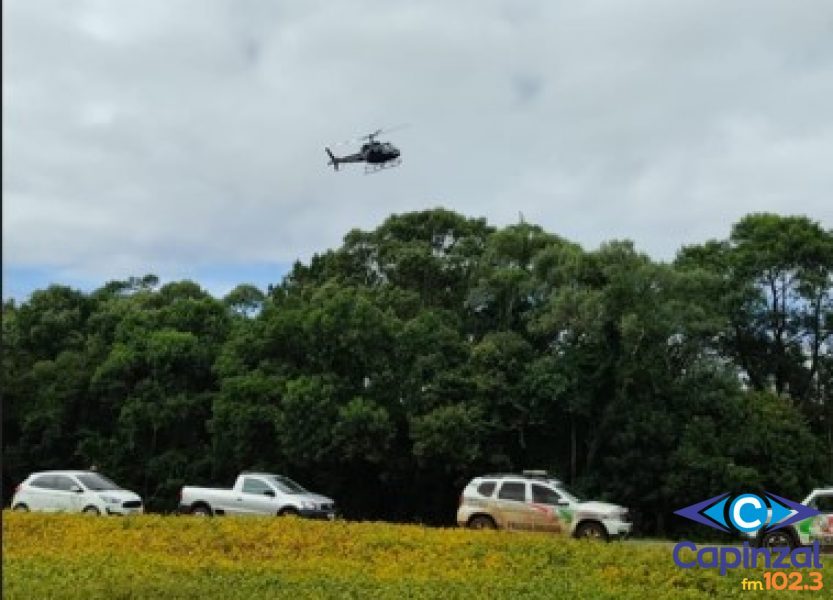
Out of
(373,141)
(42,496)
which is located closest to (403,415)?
(373,141)

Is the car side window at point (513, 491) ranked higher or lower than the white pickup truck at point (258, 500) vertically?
higher

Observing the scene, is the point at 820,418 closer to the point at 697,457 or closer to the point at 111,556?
the point at 697,457

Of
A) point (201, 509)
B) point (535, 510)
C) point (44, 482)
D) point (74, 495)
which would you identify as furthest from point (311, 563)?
point (44, 482)

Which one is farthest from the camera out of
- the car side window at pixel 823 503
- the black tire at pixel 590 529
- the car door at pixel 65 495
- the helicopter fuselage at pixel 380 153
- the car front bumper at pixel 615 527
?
the helicopter fuselage at pixel 380 153

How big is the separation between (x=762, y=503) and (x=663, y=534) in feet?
47.5

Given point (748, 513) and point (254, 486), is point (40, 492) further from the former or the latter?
point (748, 513)

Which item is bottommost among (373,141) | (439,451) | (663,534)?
(663,534)

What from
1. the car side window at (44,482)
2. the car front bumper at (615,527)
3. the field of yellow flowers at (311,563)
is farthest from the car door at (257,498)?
the car front bumper at (615,527)

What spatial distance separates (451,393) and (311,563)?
20.2 m

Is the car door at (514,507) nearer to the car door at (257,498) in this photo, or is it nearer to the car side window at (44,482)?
the car door at (257,498)

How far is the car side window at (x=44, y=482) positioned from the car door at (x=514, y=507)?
37.6 feet

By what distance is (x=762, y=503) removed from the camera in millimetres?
19281

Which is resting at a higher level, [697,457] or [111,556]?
[697,457]

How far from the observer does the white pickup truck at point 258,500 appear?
947 inches
